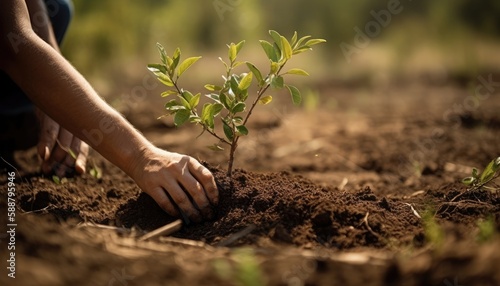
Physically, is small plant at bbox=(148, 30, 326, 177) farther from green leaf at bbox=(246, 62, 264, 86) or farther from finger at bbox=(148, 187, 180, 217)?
finger at bbox=(148, 187, 180, 217)

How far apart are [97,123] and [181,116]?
33 cm

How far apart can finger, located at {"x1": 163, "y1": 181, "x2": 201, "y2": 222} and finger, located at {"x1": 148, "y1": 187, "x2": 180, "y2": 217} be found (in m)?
0.02

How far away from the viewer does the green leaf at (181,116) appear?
2.33m

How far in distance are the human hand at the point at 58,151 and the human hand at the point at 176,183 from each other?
829mm

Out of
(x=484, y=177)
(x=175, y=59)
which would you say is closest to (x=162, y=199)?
(x=175, y=59)

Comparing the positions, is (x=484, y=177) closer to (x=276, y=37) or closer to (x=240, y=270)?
(x=276, y=37)

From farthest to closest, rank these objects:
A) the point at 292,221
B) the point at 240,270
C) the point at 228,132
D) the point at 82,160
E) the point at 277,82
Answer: the point at 82,160, the point at 228,132, the point at 277,82, the point at 292,221, the point at 240,270

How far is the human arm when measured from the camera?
2238mm

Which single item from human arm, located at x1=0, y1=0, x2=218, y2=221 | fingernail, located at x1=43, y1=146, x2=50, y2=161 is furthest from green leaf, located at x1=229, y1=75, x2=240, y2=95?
fingernail, located at x1=43, y1=146, x2=50, y2=161

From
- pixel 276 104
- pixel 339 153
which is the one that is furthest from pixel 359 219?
pixel 276 104

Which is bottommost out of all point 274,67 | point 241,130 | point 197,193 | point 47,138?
point 197,193

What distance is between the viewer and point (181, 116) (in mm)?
2344

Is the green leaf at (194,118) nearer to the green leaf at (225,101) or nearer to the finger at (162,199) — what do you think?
the green leaf at (225,101)

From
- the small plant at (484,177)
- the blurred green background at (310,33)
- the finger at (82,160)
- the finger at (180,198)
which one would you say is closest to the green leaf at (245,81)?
the finger at (180,198)
